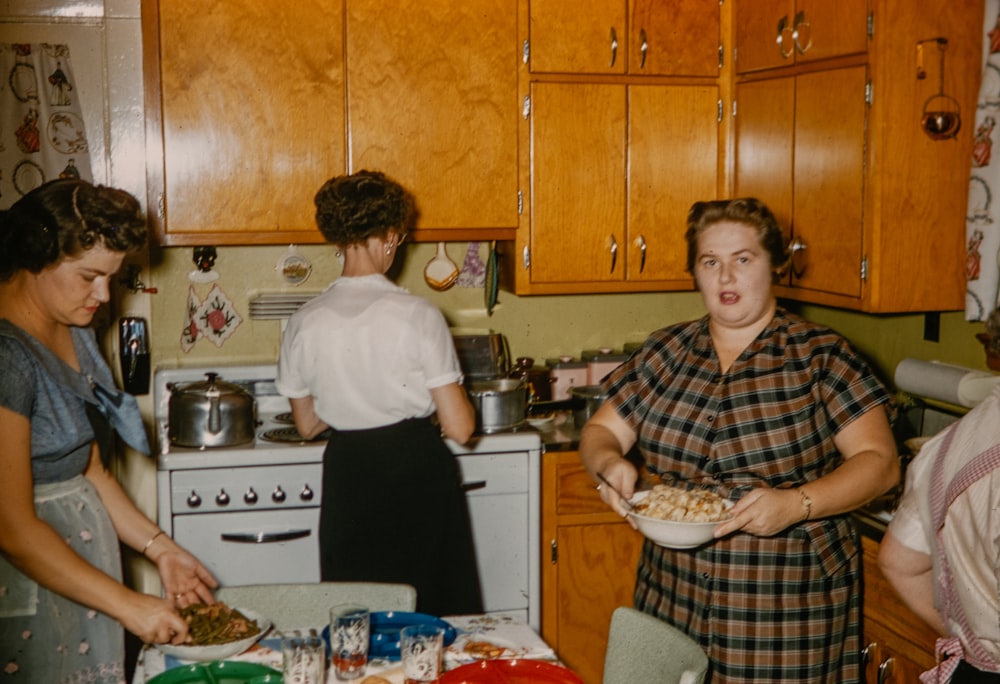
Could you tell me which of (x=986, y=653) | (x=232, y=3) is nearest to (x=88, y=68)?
(x=232, y=3)

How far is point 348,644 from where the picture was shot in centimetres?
182

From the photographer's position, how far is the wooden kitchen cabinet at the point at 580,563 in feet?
Result: 11.3

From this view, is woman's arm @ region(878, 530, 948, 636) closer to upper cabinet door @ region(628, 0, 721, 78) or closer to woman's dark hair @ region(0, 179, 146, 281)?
woman's dark hair @ region(0, 179, 146, 281)

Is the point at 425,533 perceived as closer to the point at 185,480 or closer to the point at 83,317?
the point at 185,480

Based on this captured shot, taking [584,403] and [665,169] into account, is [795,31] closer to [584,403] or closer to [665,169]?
[665,169]

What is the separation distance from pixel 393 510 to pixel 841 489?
4.08 ft

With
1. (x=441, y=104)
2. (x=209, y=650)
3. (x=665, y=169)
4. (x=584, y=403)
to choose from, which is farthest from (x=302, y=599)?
(x=665, y=169)

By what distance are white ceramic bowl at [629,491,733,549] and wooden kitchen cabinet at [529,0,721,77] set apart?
71.7 inches

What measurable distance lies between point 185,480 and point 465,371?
1008 mm

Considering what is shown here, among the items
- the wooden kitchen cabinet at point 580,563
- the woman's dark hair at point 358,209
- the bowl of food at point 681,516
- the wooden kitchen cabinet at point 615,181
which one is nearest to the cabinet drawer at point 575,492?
the wooden kitchen cabinet at point 580,563

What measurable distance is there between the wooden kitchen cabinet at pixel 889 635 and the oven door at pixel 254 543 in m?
1.53

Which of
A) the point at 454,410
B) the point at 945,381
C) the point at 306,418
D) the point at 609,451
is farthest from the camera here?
the point at 306,418

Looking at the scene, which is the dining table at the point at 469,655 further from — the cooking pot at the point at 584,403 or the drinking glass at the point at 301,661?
the cooking pot at the point at 584,403

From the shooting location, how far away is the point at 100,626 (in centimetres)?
217
